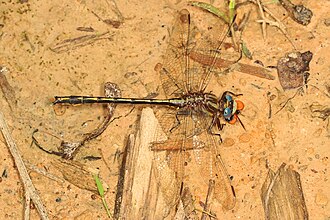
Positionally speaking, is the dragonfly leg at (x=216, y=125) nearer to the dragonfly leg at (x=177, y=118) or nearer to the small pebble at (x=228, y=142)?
the small pebble at (x=228, y=142)

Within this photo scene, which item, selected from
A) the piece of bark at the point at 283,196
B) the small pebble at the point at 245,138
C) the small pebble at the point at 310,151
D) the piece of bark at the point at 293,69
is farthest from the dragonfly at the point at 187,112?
the small pebble at the point at 310,151

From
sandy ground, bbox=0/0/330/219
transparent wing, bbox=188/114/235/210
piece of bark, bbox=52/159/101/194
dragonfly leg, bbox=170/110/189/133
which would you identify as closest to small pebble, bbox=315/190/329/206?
sandy ground, bbox=0/0/330/219

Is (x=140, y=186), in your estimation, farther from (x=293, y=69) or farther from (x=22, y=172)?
(x=293, y=69)

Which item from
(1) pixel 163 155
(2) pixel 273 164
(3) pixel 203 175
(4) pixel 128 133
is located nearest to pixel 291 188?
(2) pixel 273 164

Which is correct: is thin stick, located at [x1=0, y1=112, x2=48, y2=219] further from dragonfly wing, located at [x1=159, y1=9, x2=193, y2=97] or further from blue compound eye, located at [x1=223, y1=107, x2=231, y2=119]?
blue compound eye, located at [x1=223, y1=107, x2=231, y2=119]

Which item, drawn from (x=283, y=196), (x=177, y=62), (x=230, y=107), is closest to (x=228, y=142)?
(x=230, y=107)

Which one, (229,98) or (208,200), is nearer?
(208,200)
